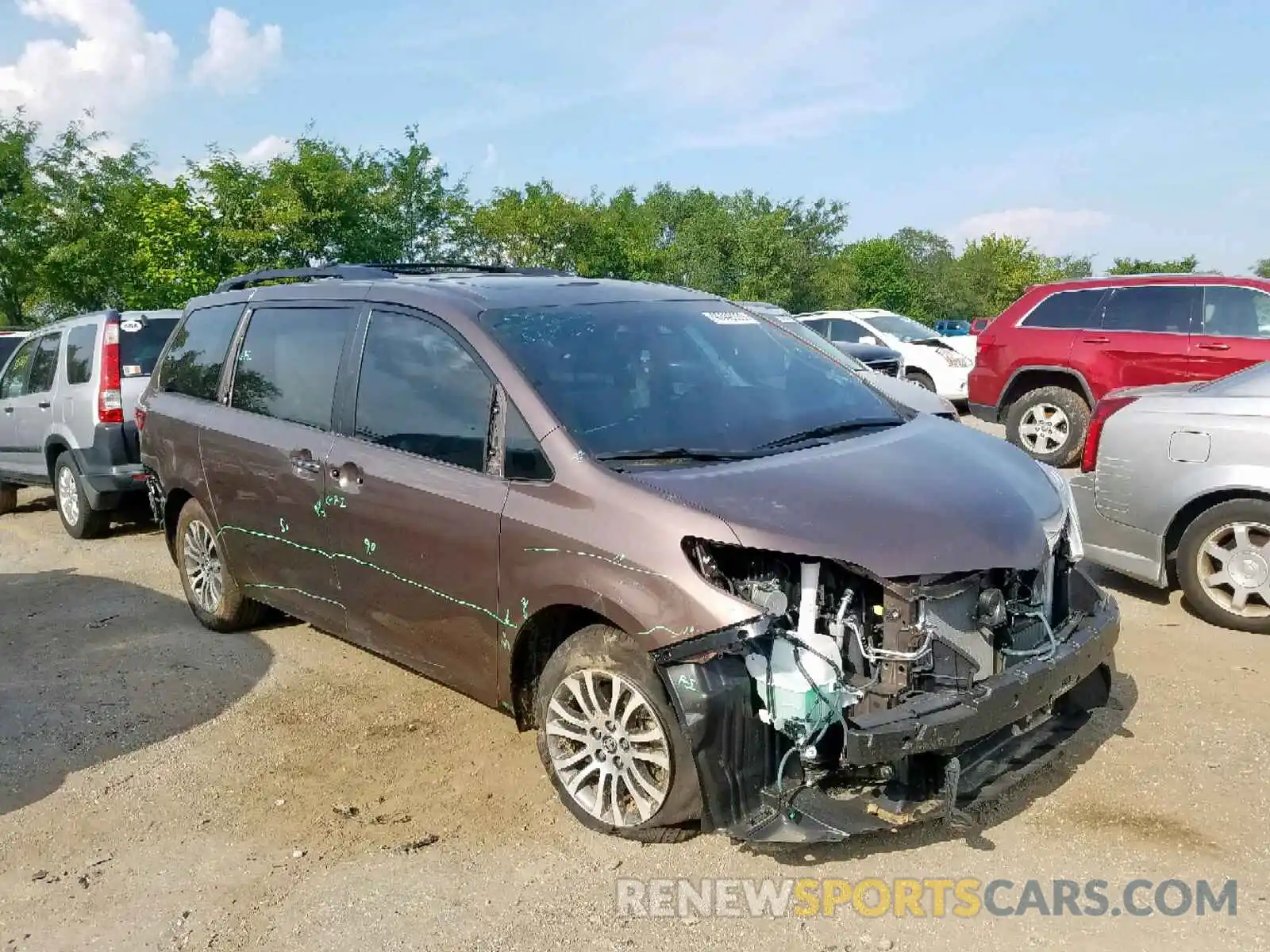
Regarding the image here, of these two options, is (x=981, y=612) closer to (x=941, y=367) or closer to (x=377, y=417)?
(x=377, y=417)

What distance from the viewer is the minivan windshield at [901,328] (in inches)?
653

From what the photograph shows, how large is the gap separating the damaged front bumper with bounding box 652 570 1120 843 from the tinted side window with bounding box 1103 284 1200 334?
7.88 meters

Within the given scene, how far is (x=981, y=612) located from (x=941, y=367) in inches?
524

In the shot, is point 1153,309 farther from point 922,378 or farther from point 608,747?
point 608,747

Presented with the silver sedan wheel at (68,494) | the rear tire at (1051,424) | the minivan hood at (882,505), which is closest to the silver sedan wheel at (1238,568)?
the minivan hood at (882,505)

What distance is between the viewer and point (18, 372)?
382 inches

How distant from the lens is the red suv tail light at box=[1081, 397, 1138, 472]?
5.76m

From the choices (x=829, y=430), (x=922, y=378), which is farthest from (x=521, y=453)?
(x=922, y=378)

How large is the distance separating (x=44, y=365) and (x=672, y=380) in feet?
24.7

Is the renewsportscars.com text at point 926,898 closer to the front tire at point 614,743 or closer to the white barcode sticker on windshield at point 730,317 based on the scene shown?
the front tire at point 614,743

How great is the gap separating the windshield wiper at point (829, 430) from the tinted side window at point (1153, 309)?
6.82m

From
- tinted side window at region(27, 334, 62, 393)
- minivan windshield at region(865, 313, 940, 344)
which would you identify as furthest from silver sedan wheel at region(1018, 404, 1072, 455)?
tinted side window at region(27, 334, 62, 393)

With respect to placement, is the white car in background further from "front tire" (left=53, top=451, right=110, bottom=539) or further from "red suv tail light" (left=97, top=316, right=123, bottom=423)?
"front tire" (left=53, top=451, right=110, bottom=539)

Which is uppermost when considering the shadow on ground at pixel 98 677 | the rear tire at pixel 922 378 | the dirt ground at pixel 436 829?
the rear tire at pixel 922 378
